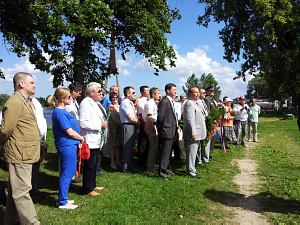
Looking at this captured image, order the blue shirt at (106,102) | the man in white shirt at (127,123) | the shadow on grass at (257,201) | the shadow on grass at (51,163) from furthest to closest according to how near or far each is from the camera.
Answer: the blue shirt at (106,102)
the shadow on grass at (51,163)
the man in white shirt at (127,123)
the shadow on grass at (257,201)

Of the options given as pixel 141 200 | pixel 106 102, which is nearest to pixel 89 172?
pixel 141 200

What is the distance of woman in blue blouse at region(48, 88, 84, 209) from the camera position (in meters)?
6.18

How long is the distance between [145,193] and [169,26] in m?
10.3

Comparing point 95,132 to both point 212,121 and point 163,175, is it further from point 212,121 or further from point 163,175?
point 212,121

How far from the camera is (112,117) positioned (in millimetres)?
9891

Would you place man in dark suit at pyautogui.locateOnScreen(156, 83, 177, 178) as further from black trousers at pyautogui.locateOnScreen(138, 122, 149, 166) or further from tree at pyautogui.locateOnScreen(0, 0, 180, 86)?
tree at pyautogui.locateOnScreen(0, 0, 180, 86)

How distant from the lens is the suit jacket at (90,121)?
6875mm

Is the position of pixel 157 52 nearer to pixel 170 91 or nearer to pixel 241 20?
pixel 170 91

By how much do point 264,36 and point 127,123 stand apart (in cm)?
2344

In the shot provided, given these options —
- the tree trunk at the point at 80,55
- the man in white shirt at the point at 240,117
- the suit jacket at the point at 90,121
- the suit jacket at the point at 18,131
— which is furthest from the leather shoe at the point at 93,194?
the man in white shirt at the point at 240,117

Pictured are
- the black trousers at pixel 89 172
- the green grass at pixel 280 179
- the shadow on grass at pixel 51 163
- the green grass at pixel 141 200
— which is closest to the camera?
the green grass at pixel 141 200

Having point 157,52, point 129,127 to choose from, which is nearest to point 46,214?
point 129,127

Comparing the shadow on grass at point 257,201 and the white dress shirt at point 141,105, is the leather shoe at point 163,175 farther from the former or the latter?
the white dress shirt at point 141,105

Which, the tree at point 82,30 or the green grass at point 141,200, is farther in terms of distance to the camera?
the tree at point 82,30
